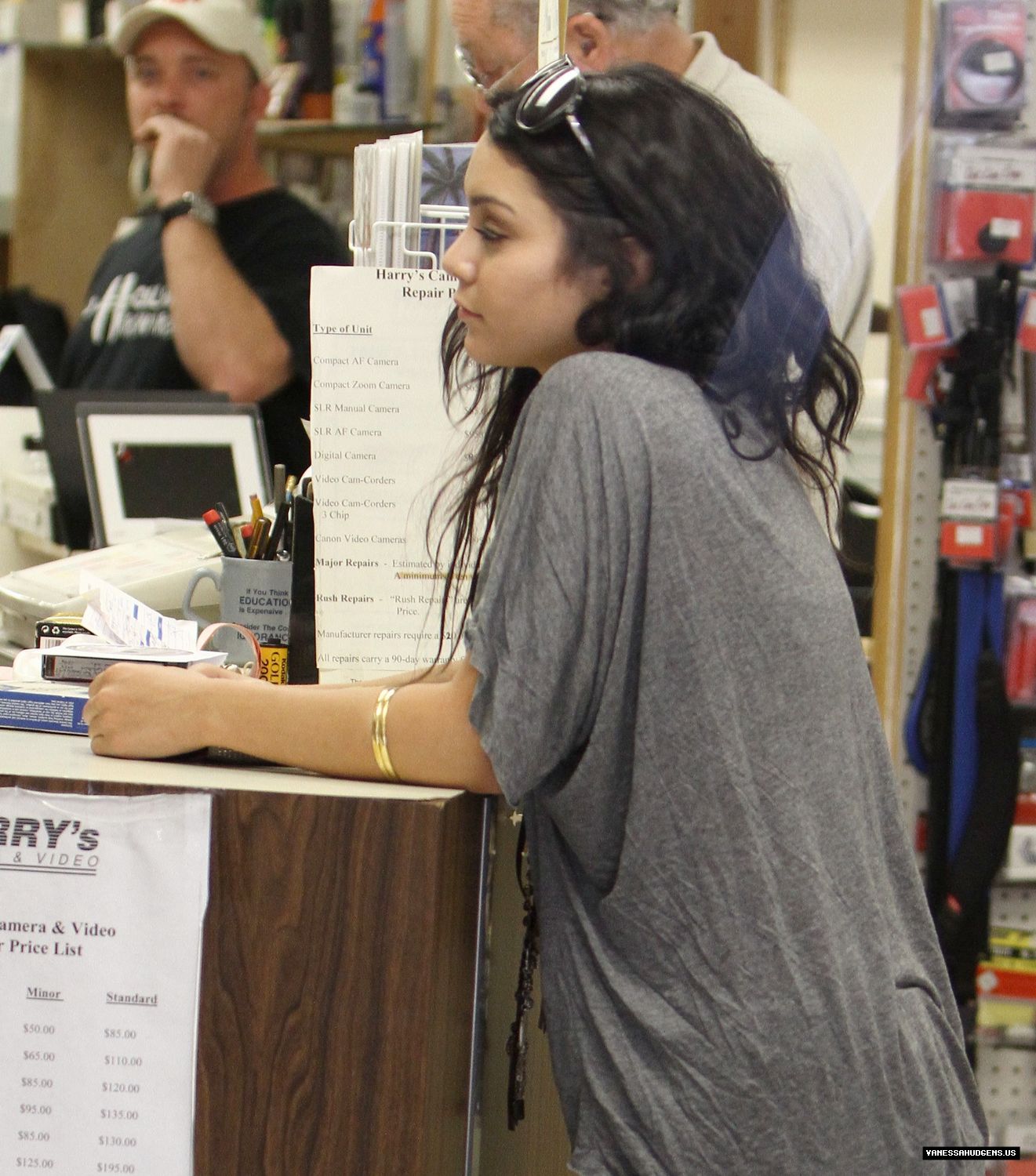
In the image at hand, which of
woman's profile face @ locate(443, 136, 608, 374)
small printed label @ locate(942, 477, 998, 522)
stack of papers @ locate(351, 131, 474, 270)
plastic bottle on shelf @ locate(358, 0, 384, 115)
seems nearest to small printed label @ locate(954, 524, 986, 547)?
small printed label @ locate(942, 477, 998, 522)

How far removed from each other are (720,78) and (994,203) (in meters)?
0.54

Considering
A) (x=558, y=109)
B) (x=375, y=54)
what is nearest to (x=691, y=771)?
(x=558, y=109)

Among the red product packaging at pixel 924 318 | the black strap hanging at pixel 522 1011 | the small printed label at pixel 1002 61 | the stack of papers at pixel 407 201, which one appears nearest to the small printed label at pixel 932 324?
the red product packaging at pixel 924 318

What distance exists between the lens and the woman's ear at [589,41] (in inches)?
80.8

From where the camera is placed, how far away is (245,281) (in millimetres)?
2805

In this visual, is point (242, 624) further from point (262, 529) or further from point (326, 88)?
point (326, 88)

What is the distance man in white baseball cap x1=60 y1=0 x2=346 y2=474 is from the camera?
2699 millimetres

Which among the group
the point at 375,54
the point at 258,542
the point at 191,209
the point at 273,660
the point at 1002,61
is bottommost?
the point at 273,660

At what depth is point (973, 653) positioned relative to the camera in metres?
2.39

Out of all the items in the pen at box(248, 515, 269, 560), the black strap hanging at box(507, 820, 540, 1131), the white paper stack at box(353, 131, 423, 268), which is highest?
the white paper stack at box(353, 131, 423, 268)

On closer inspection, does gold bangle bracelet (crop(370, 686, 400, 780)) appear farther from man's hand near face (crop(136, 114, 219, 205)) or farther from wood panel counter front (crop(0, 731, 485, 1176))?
man's hand near face (crop(136, 114, 219, 205))

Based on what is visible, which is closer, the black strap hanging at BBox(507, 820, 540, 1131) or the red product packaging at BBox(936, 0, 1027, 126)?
the black strap hanging at BBox(507, 820, 540, 1131)

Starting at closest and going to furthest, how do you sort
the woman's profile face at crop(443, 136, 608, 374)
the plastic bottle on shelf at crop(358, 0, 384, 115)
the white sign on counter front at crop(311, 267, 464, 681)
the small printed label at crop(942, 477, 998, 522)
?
the woman's profile face at crop(443, 136, 608, 374) < the white sign on counter front at crop(311, 267, 464, 681) < the small printed label at crop(942, 477, 998, 522) < the plastic bottle on shelf at crop(358, 0, 384, 115)

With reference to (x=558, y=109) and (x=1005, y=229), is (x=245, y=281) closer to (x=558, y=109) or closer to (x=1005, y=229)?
(x=1005, y=229)
